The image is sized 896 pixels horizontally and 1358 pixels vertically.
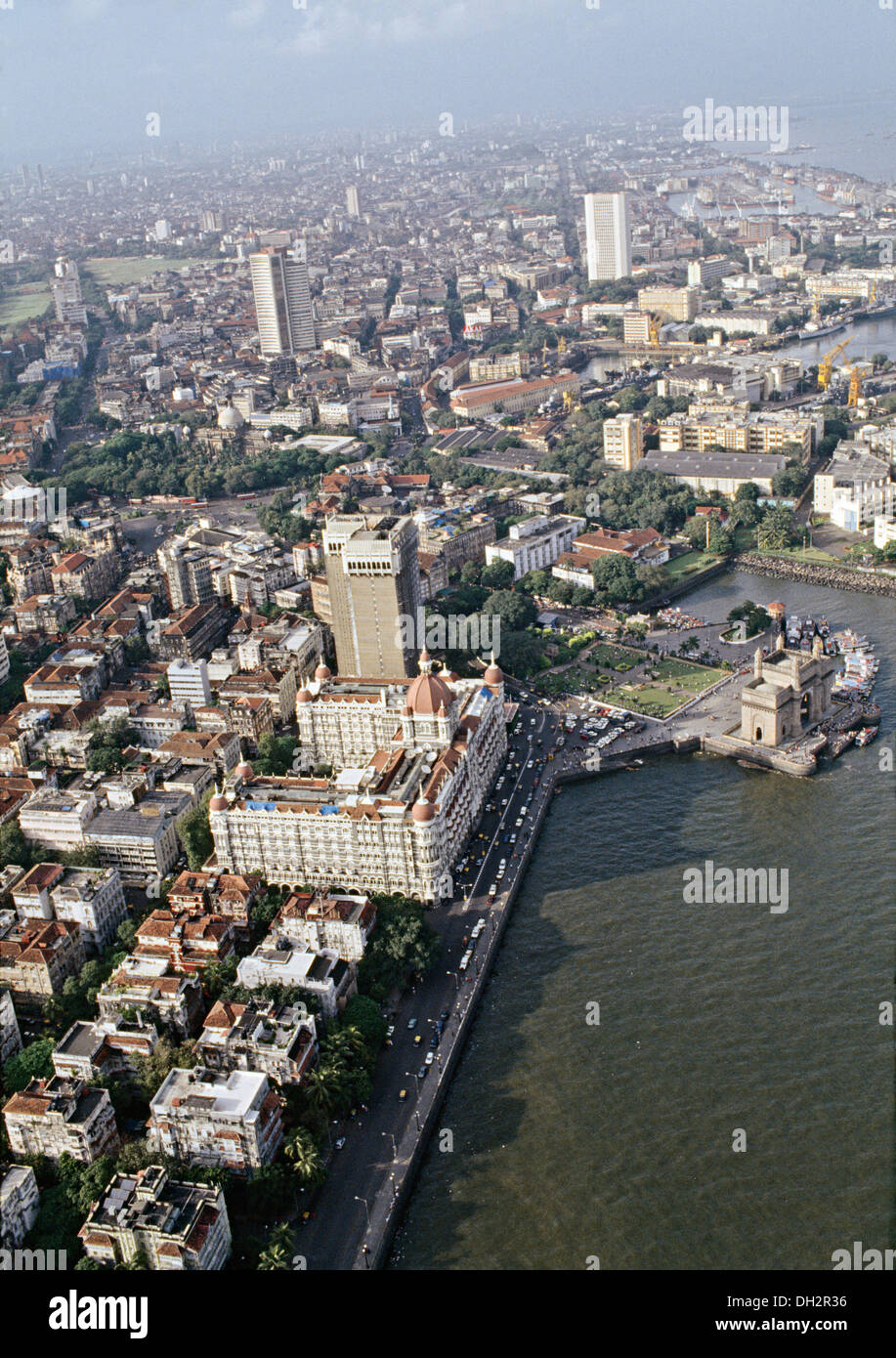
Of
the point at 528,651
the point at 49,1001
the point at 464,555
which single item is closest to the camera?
the point at 49,1001

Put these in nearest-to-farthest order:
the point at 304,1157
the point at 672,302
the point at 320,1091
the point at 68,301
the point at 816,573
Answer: the point at 304,1157 → the point at 320,1091 → the point at 816,573 → the point at 672,302 → the point at 68,301

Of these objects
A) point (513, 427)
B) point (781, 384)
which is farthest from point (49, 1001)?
point (781, 384)

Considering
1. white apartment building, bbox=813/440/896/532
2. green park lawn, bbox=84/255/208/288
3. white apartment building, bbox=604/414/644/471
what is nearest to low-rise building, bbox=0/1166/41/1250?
white apartment building, bbox=813/440/896/532

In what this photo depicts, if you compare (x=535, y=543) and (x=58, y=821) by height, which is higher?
(x=535, y=543)

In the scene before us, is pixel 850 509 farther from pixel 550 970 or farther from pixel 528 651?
pixel 550 970

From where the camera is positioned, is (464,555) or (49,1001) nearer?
(49,1001)

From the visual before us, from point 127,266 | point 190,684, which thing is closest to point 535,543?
point 190,684

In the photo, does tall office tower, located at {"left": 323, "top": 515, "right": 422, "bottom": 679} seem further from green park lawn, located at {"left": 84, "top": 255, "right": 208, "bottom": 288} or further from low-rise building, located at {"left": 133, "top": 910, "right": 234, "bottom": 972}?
green park lawn, located at {"left": 84, "top": 255, "right": 208, "bottom": 288}

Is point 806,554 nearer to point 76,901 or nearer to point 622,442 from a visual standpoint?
point 622,442
